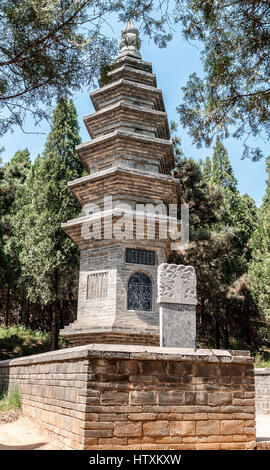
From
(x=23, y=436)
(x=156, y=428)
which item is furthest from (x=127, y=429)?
(x=23, y=436)

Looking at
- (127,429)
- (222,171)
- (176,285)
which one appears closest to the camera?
(127,429)

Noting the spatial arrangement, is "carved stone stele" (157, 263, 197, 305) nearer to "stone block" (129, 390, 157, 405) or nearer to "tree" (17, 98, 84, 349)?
"stone block" (129, 390, 157, 405)

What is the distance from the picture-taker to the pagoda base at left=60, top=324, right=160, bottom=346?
10359mm

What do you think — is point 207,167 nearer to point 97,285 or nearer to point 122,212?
point 122,212

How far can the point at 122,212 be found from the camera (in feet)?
37.9

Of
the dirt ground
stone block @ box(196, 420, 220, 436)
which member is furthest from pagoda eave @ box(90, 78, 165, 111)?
stone block @ box(196, 420, 220, 436)

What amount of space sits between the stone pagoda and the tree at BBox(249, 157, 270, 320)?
7226 mm

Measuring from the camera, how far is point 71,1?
580cm

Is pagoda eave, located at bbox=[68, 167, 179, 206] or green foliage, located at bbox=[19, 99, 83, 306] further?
green foliage, located at bbox=[19, 99, 83, 306]

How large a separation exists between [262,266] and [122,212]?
400 inches

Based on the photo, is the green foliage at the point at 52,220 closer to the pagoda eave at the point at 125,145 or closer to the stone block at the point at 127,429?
the pagoda eave at the point at 125,145

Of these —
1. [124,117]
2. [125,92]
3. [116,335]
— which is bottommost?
[116,335]
